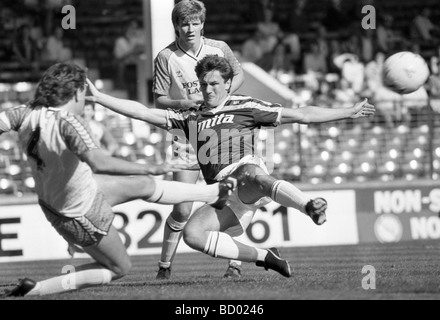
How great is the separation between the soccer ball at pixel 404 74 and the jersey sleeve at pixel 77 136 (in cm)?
401

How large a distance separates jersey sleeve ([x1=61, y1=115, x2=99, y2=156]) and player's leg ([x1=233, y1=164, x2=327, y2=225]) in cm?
159

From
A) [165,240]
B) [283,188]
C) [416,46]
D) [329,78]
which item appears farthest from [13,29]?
[283,188]

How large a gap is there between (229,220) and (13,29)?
11884 mm

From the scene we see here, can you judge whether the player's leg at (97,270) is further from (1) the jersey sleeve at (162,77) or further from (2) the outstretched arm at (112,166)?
(1) the jersey sleeve at (162,77)

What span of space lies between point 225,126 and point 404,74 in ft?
7.54

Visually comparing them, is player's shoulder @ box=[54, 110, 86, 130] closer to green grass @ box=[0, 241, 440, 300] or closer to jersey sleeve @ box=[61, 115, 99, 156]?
jersey sleeve @ box=[61, 115, 99, 156]

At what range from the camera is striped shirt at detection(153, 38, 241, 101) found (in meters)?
9.94

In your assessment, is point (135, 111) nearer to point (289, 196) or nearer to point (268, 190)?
point (268, 190)

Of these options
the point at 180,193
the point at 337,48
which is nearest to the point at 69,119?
the point at 180,193

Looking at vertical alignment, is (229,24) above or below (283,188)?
above

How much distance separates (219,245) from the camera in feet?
27.4

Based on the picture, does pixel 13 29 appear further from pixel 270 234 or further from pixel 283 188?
pixel 283 188

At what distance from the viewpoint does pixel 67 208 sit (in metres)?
7.46

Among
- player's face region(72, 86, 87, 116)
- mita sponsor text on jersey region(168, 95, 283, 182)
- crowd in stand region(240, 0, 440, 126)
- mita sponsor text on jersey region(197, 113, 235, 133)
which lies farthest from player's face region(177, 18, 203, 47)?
crowd in stand region(240, 0, 440, 126)
